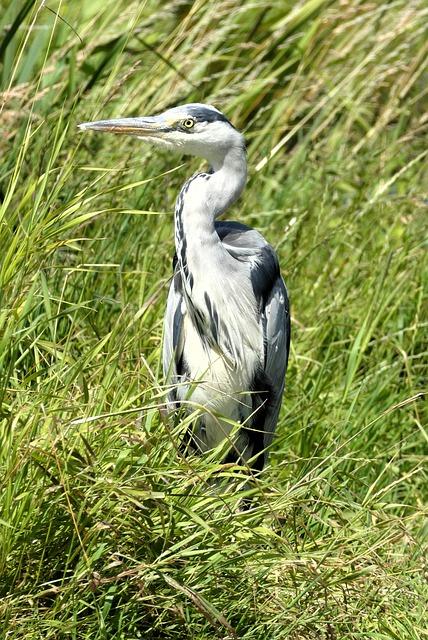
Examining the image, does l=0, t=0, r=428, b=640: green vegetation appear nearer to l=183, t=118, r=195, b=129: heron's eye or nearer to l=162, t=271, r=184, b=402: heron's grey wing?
l=162, t=271, r=184, b=402: heron's grey wing

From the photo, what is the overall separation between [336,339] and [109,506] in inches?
76.2

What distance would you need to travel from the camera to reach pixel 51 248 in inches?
117

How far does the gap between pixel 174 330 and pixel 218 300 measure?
0.17 m

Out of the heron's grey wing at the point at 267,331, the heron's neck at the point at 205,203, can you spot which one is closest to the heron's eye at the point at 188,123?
the heron's neck at the point at 205,203

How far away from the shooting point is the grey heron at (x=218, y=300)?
3.70m

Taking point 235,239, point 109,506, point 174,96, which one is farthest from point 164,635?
point 174,96

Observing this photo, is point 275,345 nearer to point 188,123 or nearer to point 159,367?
point 159,367

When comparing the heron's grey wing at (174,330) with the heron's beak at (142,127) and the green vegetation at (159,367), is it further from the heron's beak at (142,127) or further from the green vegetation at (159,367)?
the heron's beak at (142,127)

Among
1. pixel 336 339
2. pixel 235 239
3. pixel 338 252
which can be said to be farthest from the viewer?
pixel 338 252

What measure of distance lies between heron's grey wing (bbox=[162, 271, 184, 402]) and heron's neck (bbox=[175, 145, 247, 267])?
0.44ft

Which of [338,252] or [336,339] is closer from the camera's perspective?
[336,339]

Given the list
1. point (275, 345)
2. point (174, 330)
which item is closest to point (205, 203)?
point (174, 330)

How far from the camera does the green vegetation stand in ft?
8.93

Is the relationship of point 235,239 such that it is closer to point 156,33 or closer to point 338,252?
point 338,252
